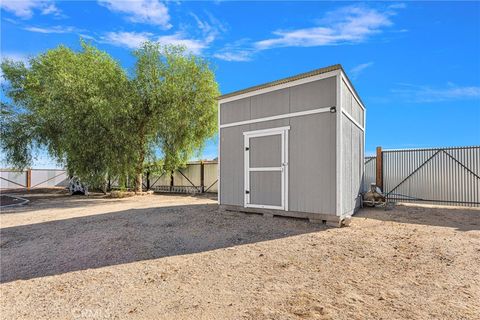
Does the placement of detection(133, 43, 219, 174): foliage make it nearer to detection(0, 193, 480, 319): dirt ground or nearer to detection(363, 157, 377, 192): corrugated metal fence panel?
detection(363, 157, 377, 192): corrugated metal fence panel

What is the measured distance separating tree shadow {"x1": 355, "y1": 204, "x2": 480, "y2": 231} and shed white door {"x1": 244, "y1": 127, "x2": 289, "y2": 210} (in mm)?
2298

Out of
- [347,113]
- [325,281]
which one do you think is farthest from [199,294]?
[347,113]

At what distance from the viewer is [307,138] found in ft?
19.7

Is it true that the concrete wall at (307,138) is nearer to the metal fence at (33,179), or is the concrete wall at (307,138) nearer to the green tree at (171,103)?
the green tree at (171,103)

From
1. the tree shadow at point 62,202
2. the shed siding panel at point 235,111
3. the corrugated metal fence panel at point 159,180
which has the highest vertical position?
the shed siding panel at point 235,111

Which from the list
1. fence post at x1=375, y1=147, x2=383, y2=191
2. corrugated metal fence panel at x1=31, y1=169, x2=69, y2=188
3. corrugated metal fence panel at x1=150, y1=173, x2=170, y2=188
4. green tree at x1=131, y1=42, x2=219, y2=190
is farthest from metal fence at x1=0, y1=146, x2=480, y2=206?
corrugated metal fence panel at x1=31, y1=169, x2=69, y2=188

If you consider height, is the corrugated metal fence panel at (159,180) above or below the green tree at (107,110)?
below

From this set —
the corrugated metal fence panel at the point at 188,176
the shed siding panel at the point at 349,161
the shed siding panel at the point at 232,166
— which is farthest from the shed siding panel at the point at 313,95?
the corrugated metal fence panel at the point at 188,176

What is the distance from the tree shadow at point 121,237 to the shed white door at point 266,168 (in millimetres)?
452

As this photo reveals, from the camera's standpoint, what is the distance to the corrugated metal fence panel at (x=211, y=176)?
14.8 meters

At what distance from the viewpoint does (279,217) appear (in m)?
6.45

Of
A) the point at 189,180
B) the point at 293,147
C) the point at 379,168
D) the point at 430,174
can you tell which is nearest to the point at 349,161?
the point at 293,147

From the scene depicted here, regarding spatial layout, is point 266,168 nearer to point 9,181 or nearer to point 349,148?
point 349,148

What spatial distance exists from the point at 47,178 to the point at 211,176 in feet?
49.9
